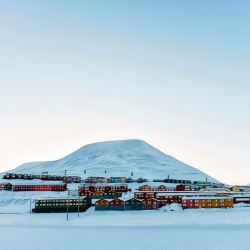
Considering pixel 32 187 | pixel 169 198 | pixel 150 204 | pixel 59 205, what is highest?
pixel 32 187

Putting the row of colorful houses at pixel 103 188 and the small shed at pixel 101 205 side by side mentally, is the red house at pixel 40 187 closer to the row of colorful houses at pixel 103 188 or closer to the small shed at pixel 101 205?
the row of colorful houses at pixel 103 188

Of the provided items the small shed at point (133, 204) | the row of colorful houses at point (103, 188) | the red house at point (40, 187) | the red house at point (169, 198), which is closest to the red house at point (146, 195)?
the red house at point (169, 198)

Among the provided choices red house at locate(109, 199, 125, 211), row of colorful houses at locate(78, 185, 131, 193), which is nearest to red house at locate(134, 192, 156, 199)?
red house at locate(109, 199, 125, 211)

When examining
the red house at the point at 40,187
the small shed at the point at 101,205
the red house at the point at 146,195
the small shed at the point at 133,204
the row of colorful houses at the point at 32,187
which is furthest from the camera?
the row of colorful houses at the point at 32,187

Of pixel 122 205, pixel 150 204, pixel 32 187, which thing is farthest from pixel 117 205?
pixel 32 187

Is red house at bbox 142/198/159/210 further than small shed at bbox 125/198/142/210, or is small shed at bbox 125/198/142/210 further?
red house at bbox 142/198/159/210

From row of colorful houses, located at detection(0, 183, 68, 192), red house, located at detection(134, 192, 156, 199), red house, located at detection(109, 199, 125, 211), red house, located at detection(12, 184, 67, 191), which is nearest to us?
red house, located at detection(109, 199, 125, 211)

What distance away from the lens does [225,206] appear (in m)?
88.4

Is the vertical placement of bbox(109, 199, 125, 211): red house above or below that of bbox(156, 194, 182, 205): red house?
below

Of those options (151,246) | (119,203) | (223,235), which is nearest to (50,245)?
(151,246)

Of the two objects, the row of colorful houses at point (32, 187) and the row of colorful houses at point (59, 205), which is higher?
the row of colorful houses at point (32, 187)

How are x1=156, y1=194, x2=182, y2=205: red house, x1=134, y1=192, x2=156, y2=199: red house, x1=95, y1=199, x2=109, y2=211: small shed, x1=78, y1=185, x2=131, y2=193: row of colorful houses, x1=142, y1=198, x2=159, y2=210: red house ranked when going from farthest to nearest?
x1=78, y1=185, x2=131, y2=193: row of colorful houses, x1=134, y1=192, x2=156, y2=199: red house, x1=156, y1=194, x2=182, y2=205: red house, x1=142, y1=198, x2=159, y2=210: red house, x1=95, y1=199, x2=109, y2=211: small shed

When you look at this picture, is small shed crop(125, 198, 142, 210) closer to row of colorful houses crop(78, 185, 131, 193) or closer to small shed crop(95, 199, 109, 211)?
small shed crop(95, 199, 109, 211)

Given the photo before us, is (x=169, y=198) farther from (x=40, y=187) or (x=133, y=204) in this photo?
(x=40, y=187)
